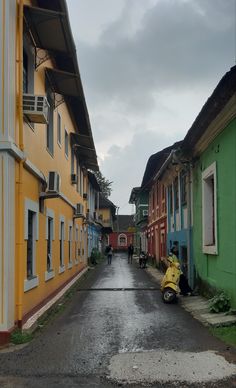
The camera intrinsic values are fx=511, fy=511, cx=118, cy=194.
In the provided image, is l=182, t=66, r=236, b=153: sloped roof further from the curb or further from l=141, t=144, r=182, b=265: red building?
l=141, t=144, r=182, b=265: red building

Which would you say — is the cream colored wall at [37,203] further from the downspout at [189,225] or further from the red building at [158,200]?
the red building at [158,200]

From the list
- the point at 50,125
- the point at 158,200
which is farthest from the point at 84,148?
the point at 50,125

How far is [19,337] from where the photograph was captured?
25.3 feet

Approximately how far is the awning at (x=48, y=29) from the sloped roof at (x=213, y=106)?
3.01 metres

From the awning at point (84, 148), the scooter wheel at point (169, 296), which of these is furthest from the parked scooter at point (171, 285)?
the awning at point (84, 148)

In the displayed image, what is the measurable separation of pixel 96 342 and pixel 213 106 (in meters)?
4.57

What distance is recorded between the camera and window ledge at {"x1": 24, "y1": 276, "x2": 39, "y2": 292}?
9.27 meters

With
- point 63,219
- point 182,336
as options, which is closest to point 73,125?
point 63,219

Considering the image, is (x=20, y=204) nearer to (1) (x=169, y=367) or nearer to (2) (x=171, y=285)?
(1) (x=169, y=367)

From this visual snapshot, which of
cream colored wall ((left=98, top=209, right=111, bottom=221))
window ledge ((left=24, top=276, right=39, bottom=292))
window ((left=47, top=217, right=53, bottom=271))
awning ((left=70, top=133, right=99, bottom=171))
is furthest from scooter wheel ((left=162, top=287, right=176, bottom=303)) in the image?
cream colored wall ((left=98, top=209, right=111, bottom=221))

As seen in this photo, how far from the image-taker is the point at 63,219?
16.2m

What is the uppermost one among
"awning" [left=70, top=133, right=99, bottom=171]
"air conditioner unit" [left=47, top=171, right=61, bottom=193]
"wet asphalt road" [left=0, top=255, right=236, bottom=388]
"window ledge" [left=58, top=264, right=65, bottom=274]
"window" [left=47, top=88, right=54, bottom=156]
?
"awning" [left=70, top=133, right=99, bottom=171]

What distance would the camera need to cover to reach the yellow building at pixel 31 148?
25.6 feet

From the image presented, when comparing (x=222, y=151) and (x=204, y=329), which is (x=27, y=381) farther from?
(x=222, y=151)
